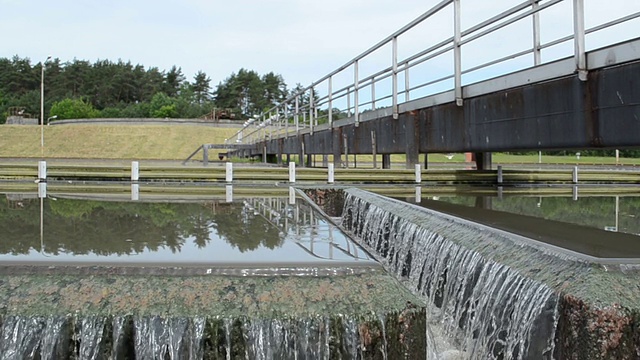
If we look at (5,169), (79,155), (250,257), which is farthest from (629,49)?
(79,155)

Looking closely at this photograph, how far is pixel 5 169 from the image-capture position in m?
18.7

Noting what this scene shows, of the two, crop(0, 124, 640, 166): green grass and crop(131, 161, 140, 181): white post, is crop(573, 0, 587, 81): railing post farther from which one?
crop(0, 124, 640, 166): green grass

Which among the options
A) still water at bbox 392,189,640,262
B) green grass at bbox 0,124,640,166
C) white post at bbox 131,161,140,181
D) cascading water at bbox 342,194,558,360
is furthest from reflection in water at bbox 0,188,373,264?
green grass at bbox 0,124,640,166

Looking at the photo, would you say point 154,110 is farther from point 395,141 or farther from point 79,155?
point 395,141

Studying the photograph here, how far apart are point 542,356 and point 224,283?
1.99m

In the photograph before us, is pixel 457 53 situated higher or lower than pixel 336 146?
higher

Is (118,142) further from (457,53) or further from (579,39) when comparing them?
(579,39)

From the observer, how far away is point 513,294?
396 centimetres

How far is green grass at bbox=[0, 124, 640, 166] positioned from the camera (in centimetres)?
5906

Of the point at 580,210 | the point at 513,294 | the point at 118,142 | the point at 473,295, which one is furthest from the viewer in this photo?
the point at 118,142

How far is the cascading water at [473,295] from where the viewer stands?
3643mm

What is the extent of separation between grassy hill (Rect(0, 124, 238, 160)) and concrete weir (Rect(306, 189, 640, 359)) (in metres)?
53.4

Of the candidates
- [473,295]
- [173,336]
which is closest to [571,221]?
A: [473,295]

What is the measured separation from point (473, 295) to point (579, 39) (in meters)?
3.73
